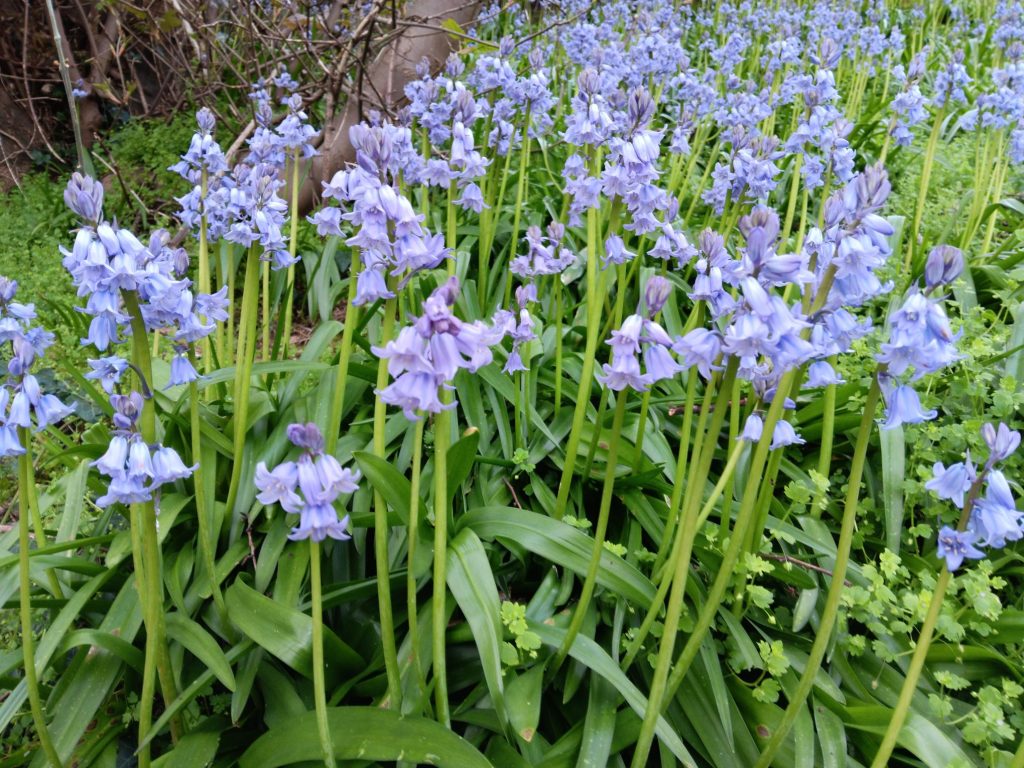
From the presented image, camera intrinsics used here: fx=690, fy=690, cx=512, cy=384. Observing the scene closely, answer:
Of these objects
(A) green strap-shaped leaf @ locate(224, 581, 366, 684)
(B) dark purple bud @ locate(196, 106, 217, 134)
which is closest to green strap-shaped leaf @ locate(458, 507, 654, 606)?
(A) green strap-shaped leaf @ locate(224, 581, 366, 684)

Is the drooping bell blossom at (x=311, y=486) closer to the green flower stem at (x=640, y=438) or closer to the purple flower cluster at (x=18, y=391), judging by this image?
the purple flower cluster at (x=18, y=391)

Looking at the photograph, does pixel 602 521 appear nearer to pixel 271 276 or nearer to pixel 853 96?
pixel 271 276

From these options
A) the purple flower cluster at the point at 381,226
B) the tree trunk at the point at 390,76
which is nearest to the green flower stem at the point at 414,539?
the purple flower cluster at the point at 381,226

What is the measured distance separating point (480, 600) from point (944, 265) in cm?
139

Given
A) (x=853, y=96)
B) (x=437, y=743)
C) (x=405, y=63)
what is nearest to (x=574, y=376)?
(x=437, y=743)

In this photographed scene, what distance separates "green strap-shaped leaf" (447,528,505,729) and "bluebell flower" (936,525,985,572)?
1072 millimetres

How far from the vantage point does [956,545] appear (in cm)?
142

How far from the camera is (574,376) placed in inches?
126

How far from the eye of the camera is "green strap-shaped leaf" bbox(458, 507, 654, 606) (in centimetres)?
207

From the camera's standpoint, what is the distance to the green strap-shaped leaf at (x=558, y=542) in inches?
81.4

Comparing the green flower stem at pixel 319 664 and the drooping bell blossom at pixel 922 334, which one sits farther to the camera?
the green flower stem at pixel 319 664

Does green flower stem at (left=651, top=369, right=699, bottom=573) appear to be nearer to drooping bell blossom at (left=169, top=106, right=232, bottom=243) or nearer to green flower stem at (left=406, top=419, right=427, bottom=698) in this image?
green flower stem at (left=406, top=419, right=427, bottom=698)

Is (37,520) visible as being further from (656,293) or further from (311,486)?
(656,293)

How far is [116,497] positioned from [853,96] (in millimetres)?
6368
